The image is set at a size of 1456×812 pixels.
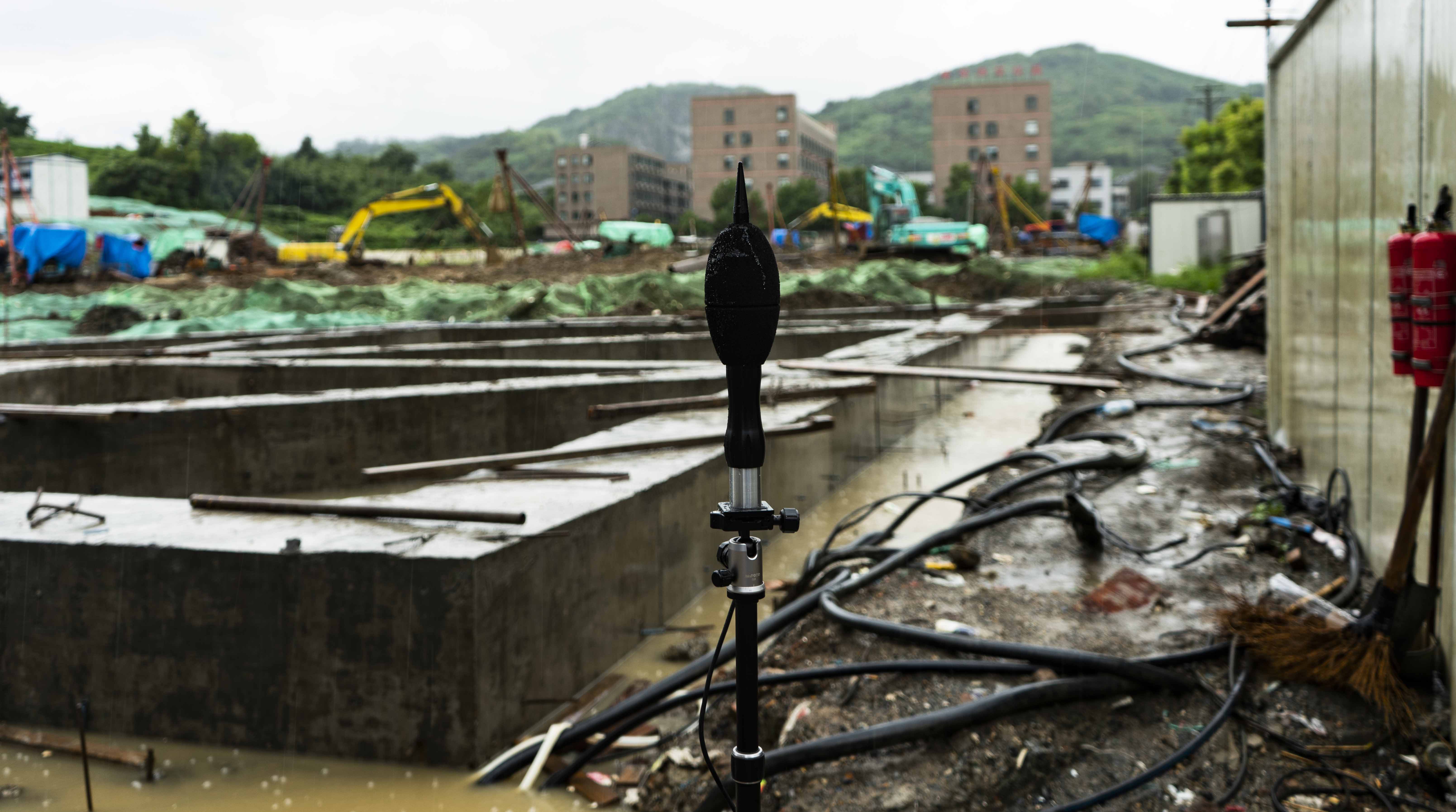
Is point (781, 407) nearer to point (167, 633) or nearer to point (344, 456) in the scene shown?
point (344, 456)

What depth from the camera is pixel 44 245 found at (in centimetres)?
3166

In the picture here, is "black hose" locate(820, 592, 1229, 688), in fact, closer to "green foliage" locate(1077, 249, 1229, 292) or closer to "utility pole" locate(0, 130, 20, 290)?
"green foliage" locate(1077, 249, 1229, 292)

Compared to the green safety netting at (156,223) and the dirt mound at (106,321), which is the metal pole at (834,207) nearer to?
the dirt mound at (106,321)

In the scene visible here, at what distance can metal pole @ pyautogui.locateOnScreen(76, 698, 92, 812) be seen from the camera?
4336mm

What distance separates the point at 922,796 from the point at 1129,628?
6.14 feet

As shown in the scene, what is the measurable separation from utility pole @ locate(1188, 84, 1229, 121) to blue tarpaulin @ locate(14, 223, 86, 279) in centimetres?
5693

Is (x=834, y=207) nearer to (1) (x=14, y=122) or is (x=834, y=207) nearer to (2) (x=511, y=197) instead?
(2) (x=511, y=197)

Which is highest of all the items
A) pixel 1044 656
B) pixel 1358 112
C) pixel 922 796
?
pixel 1358 112

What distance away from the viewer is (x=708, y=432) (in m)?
8.28

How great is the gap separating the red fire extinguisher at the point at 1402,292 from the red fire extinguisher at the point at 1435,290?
0.14 m

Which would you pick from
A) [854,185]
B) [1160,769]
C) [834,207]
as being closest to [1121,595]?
[1160,769]

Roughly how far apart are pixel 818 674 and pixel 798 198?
88.1 m

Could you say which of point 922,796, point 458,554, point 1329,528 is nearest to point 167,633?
point 458,554

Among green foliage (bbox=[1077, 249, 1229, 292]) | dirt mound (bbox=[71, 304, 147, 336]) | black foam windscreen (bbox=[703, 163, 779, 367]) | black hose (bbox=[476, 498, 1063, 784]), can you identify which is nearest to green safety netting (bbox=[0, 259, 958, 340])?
dirt mound (bbox=[71, 304, 147, 336])
